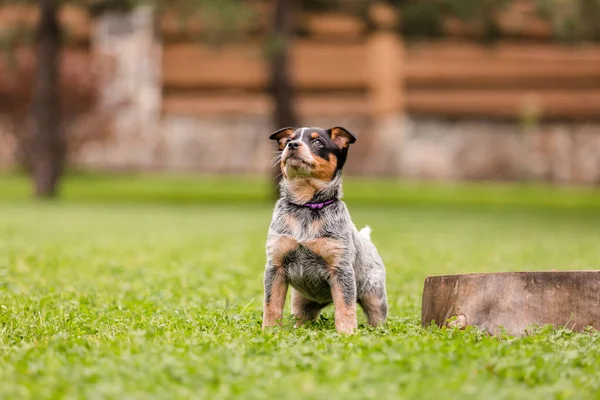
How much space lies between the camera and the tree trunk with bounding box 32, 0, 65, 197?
952 inches

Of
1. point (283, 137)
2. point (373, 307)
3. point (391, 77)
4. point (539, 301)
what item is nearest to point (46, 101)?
point (391, 77)

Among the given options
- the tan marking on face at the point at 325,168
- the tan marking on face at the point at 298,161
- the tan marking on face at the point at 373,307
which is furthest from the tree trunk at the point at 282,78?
the tan marking on face at the point at 298,161

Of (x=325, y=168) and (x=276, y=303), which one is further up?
(x=325, y=168)

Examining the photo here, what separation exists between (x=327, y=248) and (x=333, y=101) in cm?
2307

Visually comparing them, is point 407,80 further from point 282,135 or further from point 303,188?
point 303,188

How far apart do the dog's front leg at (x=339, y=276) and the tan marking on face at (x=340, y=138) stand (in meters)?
0.64

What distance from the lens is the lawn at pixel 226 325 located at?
4461 mm

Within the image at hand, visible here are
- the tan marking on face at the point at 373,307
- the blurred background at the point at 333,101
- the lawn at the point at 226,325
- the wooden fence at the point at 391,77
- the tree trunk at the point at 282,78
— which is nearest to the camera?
the lawn at the point at 226,325

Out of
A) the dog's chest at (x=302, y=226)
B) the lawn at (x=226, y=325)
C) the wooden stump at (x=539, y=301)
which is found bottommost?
the lawn at (x=226, y=325)

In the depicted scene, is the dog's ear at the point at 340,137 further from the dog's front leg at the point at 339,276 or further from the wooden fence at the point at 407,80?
the wooden fence at the point at 407,80

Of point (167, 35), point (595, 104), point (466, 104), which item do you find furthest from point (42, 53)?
point (595, 104)

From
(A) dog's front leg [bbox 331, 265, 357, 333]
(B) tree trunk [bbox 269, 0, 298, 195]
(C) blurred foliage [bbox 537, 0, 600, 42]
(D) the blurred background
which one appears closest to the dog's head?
(A) dog's front leg [bbox 331, 265, 357, 333]

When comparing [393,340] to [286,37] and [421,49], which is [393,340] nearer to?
[286,37]

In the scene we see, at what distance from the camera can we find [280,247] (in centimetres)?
599
